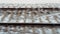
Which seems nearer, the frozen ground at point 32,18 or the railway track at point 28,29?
the railway track at point 28,29

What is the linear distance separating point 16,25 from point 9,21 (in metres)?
0.10

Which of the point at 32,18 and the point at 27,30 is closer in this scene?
the point at 27,30

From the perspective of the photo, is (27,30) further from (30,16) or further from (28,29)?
(30,16)

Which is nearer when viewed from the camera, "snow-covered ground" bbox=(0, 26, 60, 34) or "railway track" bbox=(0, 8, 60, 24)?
"snow-covered ground" bbox=(0, 26, 60, 34)

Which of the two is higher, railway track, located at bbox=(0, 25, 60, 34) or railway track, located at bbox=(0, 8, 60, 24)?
railway track, located at bbox=(0, 8, 60, 24)

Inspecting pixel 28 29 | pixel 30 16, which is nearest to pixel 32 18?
pixel 30 16

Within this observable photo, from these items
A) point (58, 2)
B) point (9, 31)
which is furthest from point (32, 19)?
point (58, 2)

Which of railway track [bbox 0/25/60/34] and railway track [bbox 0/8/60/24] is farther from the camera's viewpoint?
railway track [bbox 0/8/60/24]

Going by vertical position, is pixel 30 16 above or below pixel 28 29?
above

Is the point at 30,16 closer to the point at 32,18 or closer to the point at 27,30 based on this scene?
the point at 32,18

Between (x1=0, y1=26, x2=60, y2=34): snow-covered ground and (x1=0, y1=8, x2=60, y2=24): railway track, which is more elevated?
(x1=0, y1=8, x2=60, y2=24): railway track

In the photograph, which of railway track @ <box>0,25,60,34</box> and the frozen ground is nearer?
railway track @ <box>0,25,60,34</box>

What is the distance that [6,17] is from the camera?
1.29 metres

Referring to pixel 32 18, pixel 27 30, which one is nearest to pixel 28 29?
pixel 27 30
